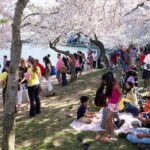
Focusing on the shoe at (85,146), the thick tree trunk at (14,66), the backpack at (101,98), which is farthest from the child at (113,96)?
the thick tree trunk at (14,66)

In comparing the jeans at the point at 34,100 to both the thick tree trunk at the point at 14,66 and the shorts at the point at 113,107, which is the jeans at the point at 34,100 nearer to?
the shorts at the point at 113,107

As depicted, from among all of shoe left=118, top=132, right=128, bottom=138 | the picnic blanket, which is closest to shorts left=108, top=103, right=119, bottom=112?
shoe left=118, top=132, right=128, bottom=138

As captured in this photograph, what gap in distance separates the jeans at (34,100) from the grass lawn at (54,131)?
0.63 feet

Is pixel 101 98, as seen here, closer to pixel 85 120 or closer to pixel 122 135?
pixel 122 135

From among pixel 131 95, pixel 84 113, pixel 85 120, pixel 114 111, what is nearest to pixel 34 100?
pixel 84 113

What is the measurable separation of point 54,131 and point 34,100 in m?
2.07

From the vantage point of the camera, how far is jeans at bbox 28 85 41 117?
1112cm

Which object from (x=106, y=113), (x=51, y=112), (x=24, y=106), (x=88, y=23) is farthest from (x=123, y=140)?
(x=88, y=23)

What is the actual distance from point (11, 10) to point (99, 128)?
13353mm

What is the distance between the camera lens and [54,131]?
9.69m

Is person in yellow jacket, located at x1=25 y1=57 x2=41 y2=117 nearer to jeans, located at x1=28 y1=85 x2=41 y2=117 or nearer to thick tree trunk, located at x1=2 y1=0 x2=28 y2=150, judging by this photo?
jeans, located at x1=28 y1=85 x2=41 y2=117

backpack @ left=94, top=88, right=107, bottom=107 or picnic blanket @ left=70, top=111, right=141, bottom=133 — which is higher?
backpack @ left=94, top=88, right=107, bottom=107

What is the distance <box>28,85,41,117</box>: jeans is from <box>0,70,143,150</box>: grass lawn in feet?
0.63

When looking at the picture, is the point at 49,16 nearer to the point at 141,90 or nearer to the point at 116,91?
the point at 141,90
